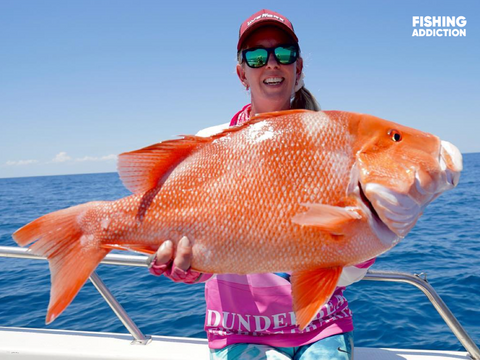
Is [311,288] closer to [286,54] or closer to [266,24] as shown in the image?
[286,54]

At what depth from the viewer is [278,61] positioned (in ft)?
7.82

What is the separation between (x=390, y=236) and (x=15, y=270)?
1038 cm

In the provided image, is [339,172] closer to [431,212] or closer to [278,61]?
[278,61]

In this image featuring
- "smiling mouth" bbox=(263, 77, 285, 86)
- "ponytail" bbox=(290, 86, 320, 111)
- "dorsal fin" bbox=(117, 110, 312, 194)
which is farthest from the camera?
"ponytail" bbox=(290, 86, 320, 111)

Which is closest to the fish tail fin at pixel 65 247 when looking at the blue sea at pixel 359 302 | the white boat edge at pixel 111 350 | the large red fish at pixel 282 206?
the large red fish at pixel 282 206

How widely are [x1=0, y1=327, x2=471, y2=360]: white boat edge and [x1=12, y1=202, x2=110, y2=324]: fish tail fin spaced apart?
1373mm

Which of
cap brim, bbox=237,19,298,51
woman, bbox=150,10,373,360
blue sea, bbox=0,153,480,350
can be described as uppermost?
cap brim, bbox=237,19,298,51

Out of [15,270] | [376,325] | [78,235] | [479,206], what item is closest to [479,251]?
[376,325]

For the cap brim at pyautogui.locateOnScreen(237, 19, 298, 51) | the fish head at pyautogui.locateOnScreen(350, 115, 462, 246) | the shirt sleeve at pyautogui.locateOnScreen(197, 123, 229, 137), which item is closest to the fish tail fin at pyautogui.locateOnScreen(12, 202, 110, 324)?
the shirt sleeve at pyautogui.locateOnScreen(197, 123, 229, 137)

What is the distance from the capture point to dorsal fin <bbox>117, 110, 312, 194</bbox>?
1833 millimetres

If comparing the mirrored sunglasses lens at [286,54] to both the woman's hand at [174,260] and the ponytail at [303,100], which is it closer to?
the ponytail at [303,100]

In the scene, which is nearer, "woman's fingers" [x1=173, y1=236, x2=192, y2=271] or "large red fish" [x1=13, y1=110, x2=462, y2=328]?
"large red fish" [x1=13, y1=110, x2=462, y2=328]

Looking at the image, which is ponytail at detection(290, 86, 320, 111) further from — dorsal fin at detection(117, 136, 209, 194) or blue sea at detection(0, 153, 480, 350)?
blue sea at detection(0, 153, 480, 350)

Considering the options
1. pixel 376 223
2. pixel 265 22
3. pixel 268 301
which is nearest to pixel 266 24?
pixel 265 22
